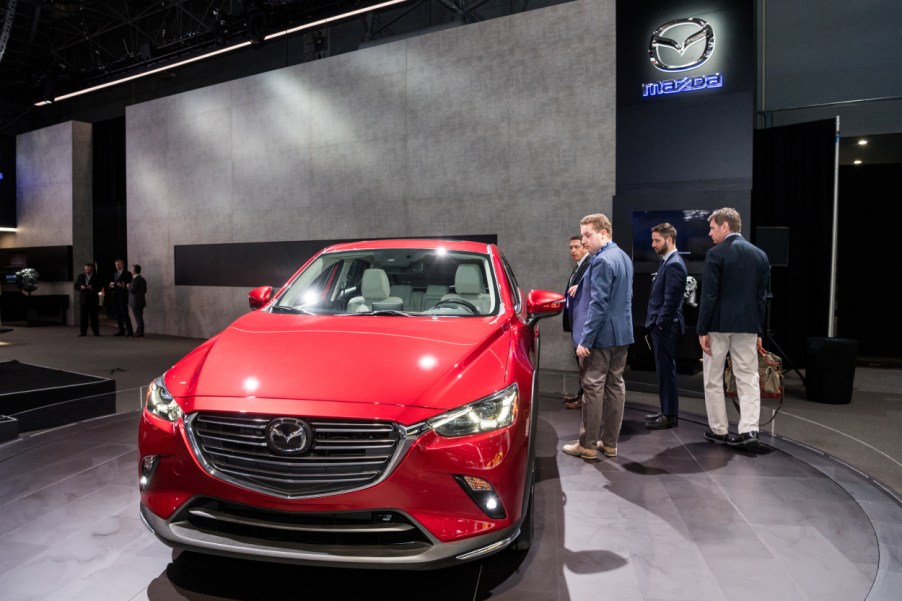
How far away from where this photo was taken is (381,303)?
3.07m

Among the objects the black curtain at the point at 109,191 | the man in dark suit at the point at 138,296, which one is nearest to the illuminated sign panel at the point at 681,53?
the man in dark suit at the point at 138,296

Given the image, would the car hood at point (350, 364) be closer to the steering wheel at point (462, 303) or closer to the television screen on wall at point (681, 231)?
the steering wheel at point (462, 303)

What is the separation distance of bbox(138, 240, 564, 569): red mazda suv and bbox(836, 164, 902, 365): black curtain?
8.49 m

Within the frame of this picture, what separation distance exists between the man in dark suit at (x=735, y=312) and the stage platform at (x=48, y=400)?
517 centimetres

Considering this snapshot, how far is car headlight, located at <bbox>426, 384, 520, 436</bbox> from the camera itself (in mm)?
1874

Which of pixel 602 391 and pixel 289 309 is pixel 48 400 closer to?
pixel 289 309

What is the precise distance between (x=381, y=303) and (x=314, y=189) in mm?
7052

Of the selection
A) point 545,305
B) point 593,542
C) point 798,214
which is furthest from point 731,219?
point 798,214

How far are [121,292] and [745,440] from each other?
11.6 metres

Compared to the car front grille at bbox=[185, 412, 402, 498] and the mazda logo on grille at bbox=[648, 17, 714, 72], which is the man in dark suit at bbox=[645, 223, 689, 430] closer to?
the car front grille at bbox=[185, 412, 402, 498]

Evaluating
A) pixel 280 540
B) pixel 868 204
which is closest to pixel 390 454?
pixel 280 540

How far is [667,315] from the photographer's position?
450 centimetres

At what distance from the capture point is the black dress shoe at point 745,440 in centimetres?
410

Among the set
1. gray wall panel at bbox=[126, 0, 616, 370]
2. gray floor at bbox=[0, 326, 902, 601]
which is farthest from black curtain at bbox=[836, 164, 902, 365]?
gray floor at bbox=[0, 326, 902, 601]
